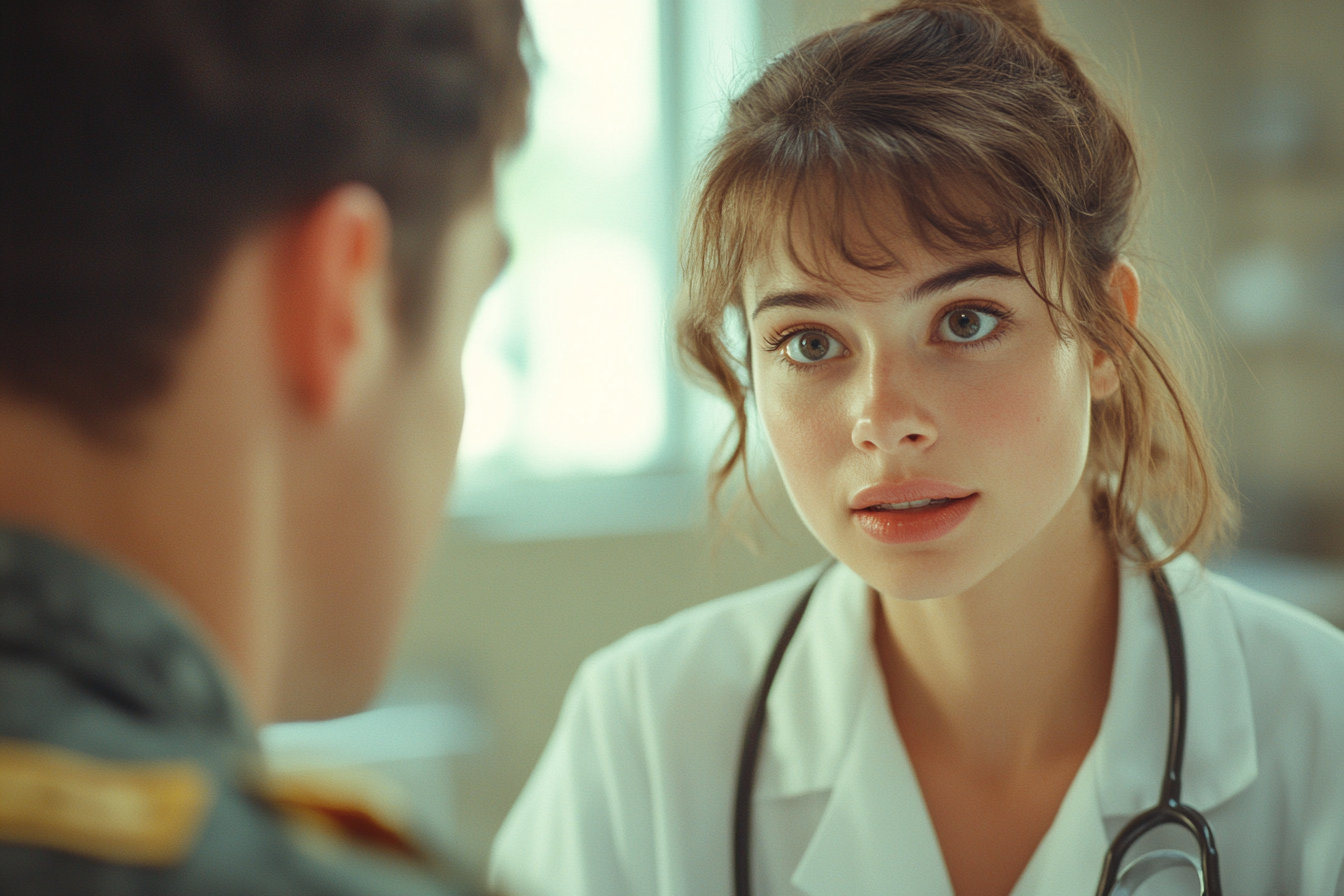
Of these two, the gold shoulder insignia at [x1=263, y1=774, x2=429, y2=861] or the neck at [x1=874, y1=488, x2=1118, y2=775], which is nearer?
the gold shoulder insignia at [x1=263, y1=774, x2=429, y2=861]

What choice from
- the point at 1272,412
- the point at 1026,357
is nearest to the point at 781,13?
the point at 1272,412

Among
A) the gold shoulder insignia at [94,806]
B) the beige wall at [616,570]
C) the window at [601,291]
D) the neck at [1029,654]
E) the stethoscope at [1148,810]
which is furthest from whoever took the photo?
the window at [601,291]

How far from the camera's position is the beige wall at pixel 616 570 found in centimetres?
256

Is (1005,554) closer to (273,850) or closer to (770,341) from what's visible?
(770,341)

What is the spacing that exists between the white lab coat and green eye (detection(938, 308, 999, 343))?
333 mm

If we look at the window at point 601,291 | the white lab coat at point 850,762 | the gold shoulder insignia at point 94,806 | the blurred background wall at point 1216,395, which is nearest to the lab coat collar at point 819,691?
the white lab coat at point 850,762

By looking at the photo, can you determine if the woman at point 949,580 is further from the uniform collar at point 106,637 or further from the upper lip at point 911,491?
the uniform collar at point 106,637

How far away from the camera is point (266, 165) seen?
1.65ft

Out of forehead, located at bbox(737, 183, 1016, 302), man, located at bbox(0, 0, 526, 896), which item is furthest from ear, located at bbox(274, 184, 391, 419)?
forehead, located at bbox(737, 183, 1016, 302)

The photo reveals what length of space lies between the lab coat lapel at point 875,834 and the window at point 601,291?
1.71 meters

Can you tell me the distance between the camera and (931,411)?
95cm

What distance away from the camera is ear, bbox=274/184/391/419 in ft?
1.71

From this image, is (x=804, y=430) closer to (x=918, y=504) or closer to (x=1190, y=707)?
(x=918, y=504)

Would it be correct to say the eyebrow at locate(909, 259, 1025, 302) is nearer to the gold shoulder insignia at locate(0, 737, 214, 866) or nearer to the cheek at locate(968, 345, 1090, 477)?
the cheek at locate(968, 345, 1090, 477)
